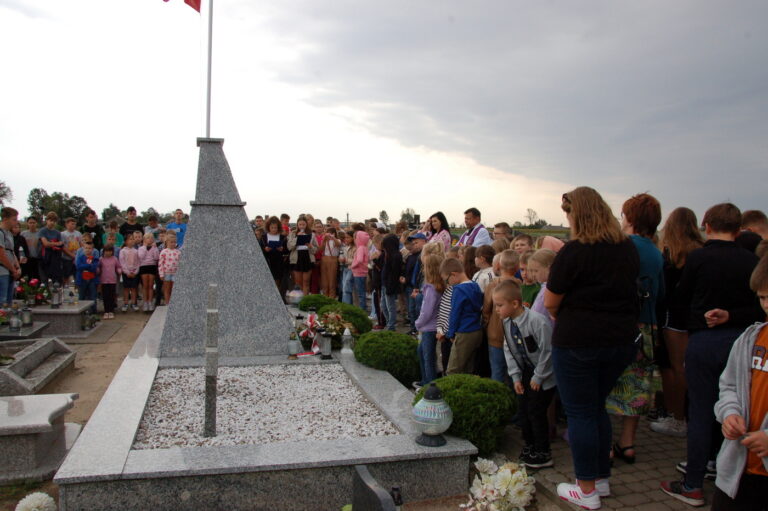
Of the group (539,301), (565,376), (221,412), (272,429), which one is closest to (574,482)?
(565,376)

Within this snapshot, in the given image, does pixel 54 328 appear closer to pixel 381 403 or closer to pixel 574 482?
pixel 381 403

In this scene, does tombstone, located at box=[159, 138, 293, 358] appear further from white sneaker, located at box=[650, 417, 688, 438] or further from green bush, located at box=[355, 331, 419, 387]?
white sneaker, located at box=[650, 417, 688, 438]

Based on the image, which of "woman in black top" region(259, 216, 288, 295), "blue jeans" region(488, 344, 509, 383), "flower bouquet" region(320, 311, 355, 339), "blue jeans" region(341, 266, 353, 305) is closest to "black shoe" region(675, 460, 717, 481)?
"blue jeans" region(488, 344, 509, 383)

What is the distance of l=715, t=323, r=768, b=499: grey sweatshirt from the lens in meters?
2.65

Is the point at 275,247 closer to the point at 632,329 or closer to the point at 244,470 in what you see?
the point at 244,470

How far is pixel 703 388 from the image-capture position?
3.74 metres

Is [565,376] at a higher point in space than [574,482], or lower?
higher

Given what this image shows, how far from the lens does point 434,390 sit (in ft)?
13.8

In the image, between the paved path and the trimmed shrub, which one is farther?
the trimmed shrub

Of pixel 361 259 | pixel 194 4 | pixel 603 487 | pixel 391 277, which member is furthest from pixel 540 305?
pixel 361 259

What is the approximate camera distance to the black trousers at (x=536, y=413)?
4.36m

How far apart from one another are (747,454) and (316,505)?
2633 mm

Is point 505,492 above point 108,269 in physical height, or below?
below

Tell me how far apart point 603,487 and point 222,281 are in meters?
5.17
